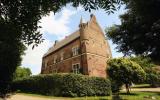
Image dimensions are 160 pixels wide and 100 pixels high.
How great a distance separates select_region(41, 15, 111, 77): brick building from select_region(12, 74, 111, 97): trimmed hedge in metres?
6.67

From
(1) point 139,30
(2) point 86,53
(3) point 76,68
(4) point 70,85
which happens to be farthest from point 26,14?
(3) point 76,68

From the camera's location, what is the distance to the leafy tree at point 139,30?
11.5 m

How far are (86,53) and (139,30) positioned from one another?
2986 cm

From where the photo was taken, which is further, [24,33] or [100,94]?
[100,94]

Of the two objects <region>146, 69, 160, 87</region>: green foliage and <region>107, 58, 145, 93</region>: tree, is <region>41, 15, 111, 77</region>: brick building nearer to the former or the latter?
<region>107, 58, 145, 93</region>: tree

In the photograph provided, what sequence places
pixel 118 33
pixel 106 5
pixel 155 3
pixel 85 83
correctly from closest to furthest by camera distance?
1. pixel 106 5
2. pixel 155 3
3. pixel 118 33
4. pixel 85 83

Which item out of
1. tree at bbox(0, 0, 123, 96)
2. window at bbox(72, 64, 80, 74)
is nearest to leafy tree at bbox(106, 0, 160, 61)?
tree at bbox(0, 0, 123, 96)

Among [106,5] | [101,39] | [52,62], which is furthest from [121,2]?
[52,62]

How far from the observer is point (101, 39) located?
160ft

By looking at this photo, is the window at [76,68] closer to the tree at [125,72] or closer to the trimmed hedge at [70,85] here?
the tree at [125,72]

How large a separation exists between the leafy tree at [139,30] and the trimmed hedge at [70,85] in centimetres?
1700

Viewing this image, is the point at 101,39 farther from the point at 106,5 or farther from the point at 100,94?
the point at 106,5

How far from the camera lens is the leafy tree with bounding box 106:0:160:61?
37.6ft

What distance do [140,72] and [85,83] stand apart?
983cm
